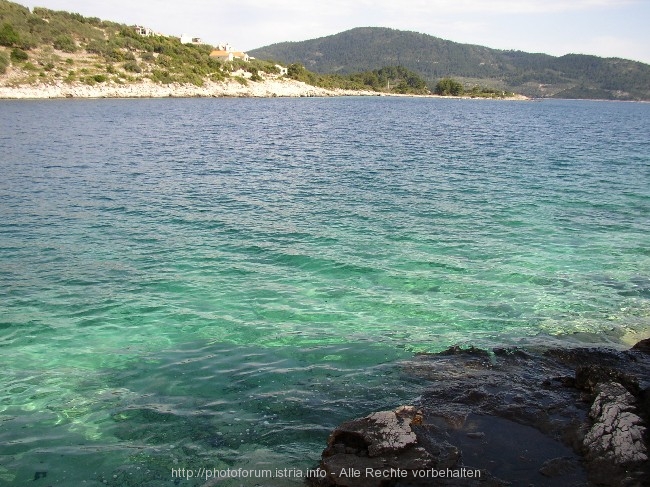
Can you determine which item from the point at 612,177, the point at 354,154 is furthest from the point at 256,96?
the point at 612,177

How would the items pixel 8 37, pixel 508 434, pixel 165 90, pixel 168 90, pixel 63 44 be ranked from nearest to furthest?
pixel 508 434, pixel 8 37, pixel 63 44, pixel 165 90, pixel 168 90

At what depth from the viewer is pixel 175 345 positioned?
38.2 ft

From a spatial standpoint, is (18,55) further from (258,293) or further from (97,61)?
(258,293)

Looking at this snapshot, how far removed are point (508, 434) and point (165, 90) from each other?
131 metres

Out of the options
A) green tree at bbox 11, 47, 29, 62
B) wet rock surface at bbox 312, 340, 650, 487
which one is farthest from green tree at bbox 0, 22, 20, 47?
wet rock surface at bbox 312, 340, 650, 487

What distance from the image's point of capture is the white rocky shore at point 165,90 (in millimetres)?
96188

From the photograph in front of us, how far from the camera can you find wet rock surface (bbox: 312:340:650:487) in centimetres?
659

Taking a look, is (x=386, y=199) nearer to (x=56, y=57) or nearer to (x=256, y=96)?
(x=56, y=57)

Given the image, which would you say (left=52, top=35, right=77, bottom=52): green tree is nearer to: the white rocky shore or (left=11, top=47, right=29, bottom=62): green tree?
(left=11, top=47, right=29, bottom=62): green tree

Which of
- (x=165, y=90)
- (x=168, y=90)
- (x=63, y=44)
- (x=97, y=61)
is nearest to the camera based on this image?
(x=63, y=44)

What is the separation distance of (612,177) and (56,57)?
11794 centimetres

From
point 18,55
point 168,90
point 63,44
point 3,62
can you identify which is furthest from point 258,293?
point 63,44

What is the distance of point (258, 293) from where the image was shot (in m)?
14.7

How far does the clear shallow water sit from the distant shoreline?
241 feet
